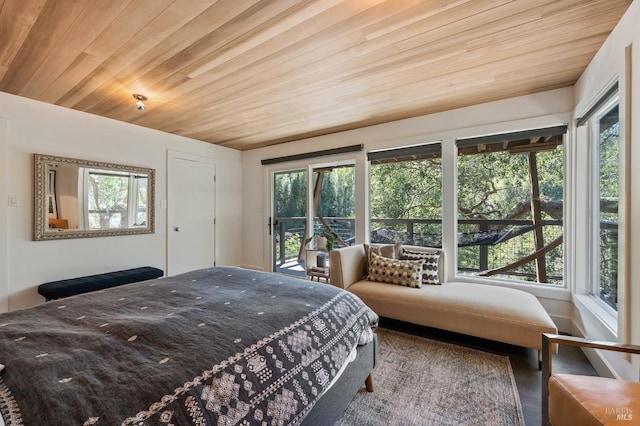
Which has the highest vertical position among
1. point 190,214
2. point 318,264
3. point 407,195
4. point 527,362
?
point 407,195

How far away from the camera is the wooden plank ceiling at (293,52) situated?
1.58m

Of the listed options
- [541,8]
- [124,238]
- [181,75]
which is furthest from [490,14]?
[124,238]

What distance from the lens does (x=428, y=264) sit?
2.95m

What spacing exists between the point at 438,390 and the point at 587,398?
0.89m

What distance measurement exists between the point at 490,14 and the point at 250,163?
416cm

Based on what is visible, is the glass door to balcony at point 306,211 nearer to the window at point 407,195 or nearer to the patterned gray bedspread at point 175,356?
the window at point 407,195

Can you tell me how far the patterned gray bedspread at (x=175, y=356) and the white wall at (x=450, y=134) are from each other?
2.24 m

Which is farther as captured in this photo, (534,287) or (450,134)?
(450,134)

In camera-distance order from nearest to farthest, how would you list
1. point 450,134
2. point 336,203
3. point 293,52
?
point 293,52 → point 450,134 → point 336,203

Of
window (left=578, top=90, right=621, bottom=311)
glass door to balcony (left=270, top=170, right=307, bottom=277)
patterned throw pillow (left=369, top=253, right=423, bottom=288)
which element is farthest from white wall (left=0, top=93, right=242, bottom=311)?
window (left=578, top=90, right=621, bottom=311)

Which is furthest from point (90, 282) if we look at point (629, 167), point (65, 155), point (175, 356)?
point (629, 167)

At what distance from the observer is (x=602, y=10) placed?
1604mm

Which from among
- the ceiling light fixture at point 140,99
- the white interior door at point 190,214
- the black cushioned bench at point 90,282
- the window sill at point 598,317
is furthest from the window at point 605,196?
the white interior door at point 190,214

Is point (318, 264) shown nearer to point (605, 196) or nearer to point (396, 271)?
point (396, 271)
